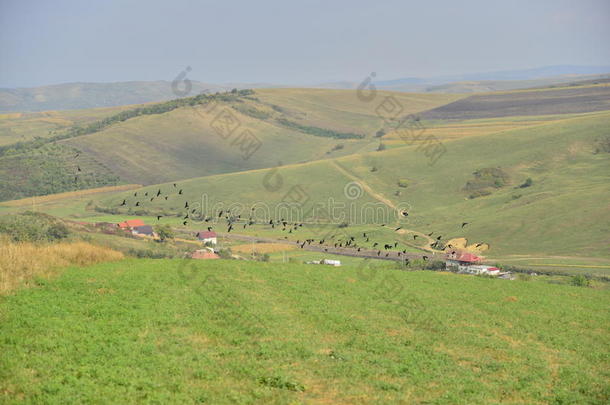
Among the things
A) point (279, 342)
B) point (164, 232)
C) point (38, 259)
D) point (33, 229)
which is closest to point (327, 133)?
point (164, 232)

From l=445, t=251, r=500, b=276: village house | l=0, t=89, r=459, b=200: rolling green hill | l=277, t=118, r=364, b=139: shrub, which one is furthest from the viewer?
l=277, t=118, r=364, b=139: shrub

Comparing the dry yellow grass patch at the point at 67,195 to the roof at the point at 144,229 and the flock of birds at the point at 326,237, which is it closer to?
the flock of birds at the point at 326,237

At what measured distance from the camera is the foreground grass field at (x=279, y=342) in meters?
13.9

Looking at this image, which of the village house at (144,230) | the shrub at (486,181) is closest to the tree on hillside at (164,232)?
the village house at (144,230)

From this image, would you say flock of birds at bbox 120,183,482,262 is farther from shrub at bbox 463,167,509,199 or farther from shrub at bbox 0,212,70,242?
shrub at bbox 463,167,509,199

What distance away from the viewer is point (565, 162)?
385 feet

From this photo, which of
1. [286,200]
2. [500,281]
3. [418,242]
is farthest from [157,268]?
[286,200]

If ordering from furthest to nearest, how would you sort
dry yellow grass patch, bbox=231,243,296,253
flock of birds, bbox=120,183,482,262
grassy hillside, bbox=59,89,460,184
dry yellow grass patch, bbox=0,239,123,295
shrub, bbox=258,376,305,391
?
grassy hillside, bbox=59,89,460,184, flock of birds, bbox=120,183,482,262, dry yellow grass patch, bbox=231,243,296,253, dry yellow grass patch, bbox=0,239,123,295, shrub, bbox=258,376,305,391

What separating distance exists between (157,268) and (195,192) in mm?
96816

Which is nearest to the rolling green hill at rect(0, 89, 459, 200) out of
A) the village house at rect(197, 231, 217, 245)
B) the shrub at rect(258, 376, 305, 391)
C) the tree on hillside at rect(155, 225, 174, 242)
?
the tree on hillside at rect(155, 225, 174, 242)

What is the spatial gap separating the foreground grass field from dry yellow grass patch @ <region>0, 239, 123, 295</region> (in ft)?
2.40

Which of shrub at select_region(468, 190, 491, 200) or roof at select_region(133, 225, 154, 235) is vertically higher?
roof at select_region(133, 225, 154, 235)

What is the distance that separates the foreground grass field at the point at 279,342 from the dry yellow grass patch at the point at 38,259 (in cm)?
73

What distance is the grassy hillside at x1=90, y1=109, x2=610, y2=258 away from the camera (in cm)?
8281
